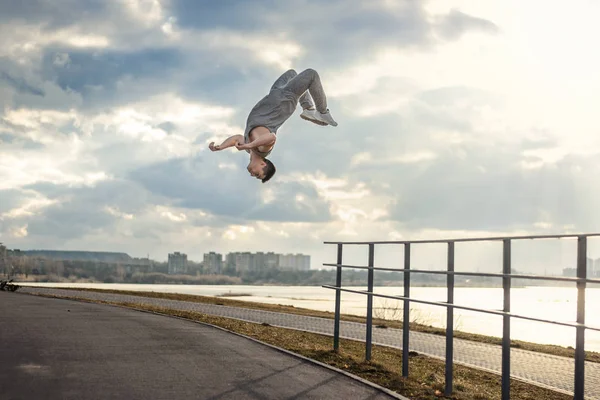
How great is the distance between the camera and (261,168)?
8.82 m

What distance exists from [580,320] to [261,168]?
4.14 meters

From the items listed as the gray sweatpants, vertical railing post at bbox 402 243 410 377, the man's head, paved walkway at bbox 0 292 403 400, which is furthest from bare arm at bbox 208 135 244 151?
vertical railing post at bbox 402 243 410 377

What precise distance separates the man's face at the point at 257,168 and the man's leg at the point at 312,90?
3.94ft

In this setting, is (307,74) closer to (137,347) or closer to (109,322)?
(137,347)

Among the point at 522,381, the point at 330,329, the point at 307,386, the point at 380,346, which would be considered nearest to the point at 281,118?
the point at 307,386

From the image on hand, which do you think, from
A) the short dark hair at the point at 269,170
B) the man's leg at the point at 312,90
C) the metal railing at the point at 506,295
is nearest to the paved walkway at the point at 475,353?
the metal railing at the point at 506,295

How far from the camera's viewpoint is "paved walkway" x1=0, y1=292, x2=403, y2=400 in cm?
852

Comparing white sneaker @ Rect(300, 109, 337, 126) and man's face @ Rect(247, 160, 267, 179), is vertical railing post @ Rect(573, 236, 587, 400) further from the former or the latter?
man's face @ Rect(247, 160, 267, 179)

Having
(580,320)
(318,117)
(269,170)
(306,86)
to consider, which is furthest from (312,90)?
(580,320)

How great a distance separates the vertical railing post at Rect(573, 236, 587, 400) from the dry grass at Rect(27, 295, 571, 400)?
245cm

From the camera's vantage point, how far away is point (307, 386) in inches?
373

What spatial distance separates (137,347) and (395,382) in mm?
4518

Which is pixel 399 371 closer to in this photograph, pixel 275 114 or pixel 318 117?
pixel 318 117

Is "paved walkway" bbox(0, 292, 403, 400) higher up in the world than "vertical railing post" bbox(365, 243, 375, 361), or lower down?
lower down
